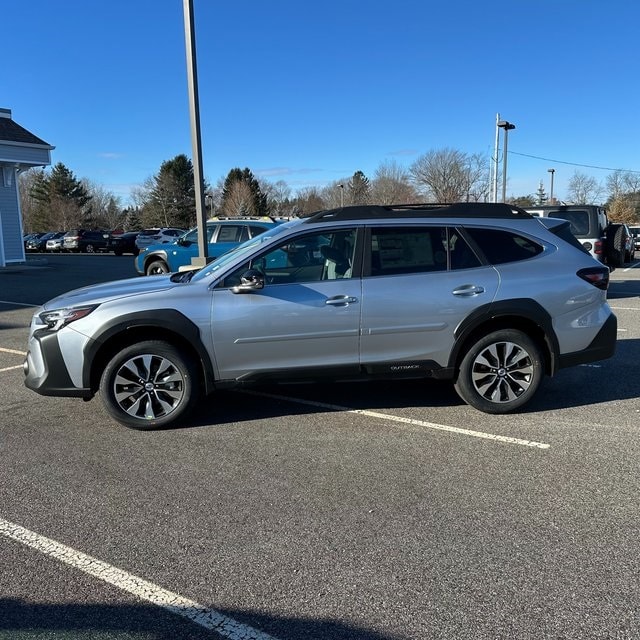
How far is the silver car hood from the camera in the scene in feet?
15.5

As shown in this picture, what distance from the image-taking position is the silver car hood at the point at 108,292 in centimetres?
473

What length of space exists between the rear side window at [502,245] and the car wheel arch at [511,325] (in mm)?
419

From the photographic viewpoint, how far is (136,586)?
2711 mm

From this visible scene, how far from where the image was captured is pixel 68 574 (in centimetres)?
280

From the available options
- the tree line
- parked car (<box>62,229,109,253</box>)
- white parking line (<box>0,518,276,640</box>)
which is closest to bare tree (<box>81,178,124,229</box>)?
the tree line

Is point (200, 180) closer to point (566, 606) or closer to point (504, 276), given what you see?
point (504, 276)

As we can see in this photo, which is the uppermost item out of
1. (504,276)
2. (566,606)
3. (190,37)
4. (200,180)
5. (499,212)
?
(190,37)

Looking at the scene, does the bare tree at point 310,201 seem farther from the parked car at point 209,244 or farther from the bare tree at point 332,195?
the parked car at point 209,244

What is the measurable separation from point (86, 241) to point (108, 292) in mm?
36535

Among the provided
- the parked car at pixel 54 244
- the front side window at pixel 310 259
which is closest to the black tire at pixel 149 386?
the front side window at pixel 310 259

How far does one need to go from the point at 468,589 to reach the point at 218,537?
1350 mm

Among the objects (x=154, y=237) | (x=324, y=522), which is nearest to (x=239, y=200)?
(x=154, y=237)

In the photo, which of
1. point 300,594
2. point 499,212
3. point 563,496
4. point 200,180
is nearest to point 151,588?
point 300,594

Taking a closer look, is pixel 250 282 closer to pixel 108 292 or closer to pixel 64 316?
pixel 108 292
